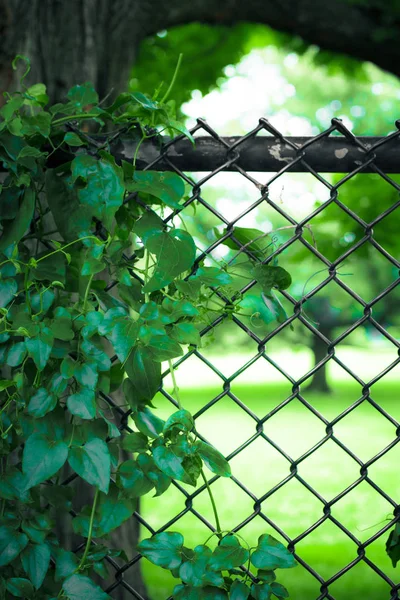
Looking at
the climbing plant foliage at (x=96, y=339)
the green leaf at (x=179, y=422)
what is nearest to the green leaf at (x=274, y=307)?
the climbing plant foliage at (x=96, y=339)

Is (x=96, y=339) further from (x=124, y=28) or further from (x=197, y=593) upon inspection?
(x=124, y=28)

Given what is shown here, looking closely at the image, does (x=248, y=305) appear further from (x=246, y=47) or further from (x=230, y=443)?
(x=230, y=443)

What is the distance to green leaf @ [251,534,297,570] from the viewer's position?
110 centimetres

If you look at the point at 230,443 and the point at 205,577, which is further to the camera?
the point at 230,443

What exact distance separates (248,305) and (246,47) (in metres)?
4.80

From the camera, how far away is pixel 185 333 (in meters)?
1.08

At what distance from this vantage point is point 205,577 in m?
1.09

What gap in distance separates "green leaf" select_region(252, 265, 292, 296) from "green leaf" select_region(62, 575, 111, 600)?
2.01 feet

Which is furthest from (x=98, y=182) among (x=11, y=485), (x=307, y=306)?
(x=307, y=306)

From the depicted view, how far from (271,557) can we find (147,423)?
1.07 ft

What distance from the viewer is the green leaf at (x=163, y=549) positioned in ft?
3.56

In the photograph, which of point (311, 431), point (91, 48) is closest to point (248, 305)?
point (91, 48)

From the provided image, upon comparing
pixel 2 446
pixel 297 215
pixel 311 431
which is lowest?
pixel 311 431

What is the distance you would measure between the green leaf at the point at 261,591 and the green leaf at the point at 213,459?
225 millimetres
